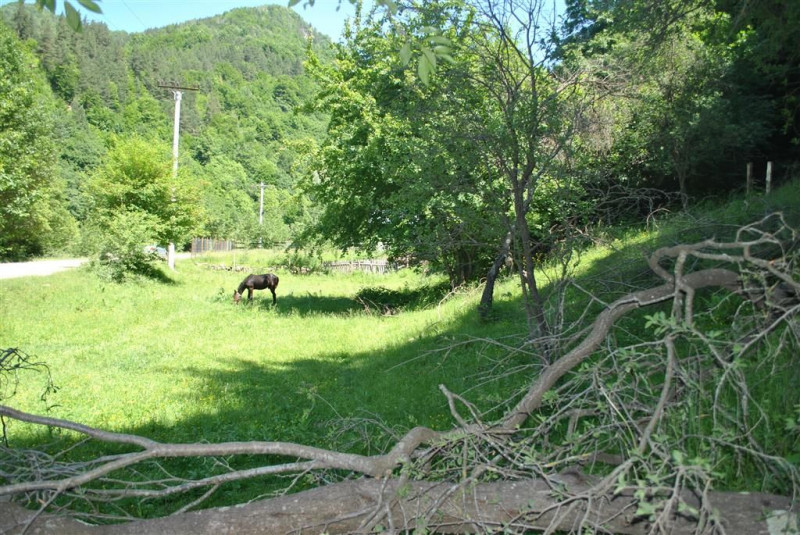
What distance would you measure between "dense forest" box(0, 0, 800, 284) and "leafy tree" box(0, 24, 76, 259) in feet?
0.39

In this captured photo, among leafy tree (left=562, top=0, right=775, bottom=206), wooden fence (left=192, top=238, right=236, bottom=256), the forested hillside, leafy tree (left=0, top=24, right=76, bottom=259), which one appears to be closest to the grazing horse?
the forested hillside

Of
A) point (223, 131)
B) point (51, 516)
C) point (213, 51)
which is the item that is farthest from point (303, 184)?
point (213, 51)

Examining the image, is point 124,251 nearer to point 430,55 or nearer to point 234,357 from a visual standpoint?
point 234,357

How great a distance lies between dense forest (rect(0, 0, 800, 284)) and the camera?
7125 millimetres

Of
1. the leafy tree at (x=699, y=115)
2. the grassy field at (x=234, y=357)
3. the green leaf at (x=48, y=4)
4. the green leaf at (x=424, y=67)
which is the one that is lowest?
the grassy field at (x=234, y=357)

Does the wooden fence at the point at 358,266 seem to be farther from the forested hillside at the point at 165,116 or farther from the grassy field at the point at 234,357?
the grassy field at the point at 234,357

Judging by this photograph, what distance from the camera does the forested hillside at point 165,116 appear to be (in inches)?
1412

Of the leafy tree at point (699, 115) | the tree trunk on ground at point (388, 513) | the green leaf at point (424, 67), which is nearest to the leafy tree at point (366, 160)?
the leafy tree at point (699, 115)

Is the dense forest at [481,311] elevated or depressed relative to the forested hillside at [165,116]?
depressed

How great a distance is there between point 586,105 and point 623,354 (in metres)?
4.26

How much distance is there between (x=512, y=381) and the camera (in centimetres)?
707

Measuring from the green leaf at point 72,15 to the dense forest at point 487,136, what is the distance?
293 mm

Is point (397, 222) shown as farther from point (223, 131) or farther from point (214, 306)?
point (223, 131)

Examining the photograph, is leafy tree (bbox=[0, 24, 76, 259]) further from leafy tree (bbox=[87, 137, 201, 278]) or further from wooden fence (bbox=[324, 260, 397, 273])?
wooden fence (bbox=[324, 260, 397, 273])
